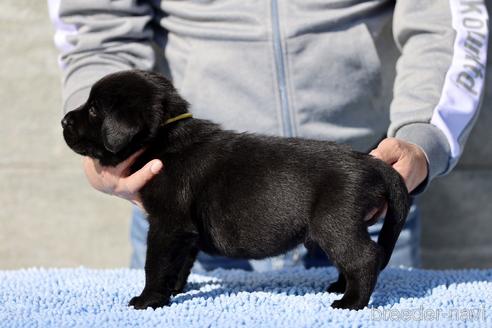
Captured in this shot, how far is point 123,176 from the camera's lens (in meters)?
1.99

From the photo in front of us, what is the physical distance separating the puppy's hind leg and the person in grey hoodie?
73 centimetres

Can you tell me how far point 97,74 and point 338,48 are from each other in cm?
87

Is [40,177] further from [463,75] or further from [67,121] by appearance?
[463,75]

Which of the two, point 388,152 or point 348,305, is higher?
point 388,152

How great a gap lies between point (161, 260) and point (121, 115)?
40cm

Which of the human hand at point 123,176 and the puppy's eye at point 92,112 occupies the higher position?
the puppy's eye at point 92,112

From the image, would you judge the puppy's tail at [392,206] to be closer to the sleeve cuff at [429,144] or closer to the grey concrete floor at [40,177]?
the sleeve cuff at [429,144]

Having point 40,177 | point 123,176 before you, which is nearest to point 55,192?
point 40,177

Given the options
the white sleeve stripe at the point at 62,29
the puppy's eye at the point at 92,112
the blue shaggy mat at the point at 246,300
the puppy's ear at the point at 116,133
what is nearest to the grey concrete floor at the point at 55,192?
the white sleeve stripe at the point at 62,29

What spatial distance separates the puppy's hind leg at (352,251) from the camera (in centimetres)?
174

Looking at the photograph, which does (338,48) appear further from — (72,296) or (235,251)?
(72,296)

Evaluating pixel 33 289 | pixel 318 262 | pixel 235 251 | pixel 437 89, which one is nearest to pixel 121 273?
pixel 33 289

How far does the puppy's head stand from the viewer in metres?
1.84

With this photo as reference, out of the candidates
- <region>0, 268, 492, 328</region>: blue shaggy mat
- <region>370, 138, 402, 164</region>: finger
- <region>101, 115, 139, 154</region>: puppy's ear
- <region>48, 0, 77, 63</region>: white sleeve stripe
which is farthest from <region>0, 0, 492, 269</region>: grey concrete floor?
<region>101, 115, 139, 154</region>: puppy's ear
